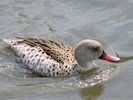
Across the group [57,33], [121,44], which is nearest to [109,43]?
[121,44]

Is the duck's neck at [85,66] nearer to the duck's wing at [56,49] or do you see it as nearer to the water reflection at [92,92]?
the duck's wing at [56,49]

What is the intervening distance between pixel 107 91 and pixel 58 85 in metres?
0.99

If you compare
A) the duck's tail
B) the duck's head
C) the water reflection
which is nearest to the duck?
the duck's head

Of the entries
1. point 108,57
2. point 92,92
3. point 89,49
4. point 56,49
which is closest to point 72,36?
point 56,49

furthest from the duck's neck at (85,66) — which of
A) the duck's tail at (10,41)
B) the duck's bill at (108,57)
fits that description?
the duck's tail at (10,41)

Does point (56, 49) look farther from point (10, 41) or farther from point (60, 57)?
point (10, 41)

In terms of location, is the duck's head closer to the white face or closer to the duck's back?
the white face

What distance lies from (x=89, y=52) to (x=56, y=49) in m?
0.73

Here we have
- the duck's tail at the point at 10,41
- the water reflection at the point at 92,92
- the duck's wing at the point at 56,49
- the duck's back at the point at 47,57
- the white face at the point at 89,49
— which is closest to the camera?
the water reflection at the point at 92,92

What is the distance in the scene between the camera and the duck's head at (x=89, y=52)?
998cm

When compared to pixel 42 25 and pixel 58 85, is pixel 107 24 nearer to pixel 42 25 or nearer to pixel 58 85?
pixel 42 25

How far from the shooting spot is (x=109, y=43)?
37.6 ft

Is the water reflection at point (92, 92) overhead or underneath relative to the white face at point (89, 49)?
underneath

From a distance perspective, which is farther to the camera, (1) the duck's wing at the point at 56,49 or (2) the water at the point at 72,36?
(1) the duck's wing at the point at 56,49
